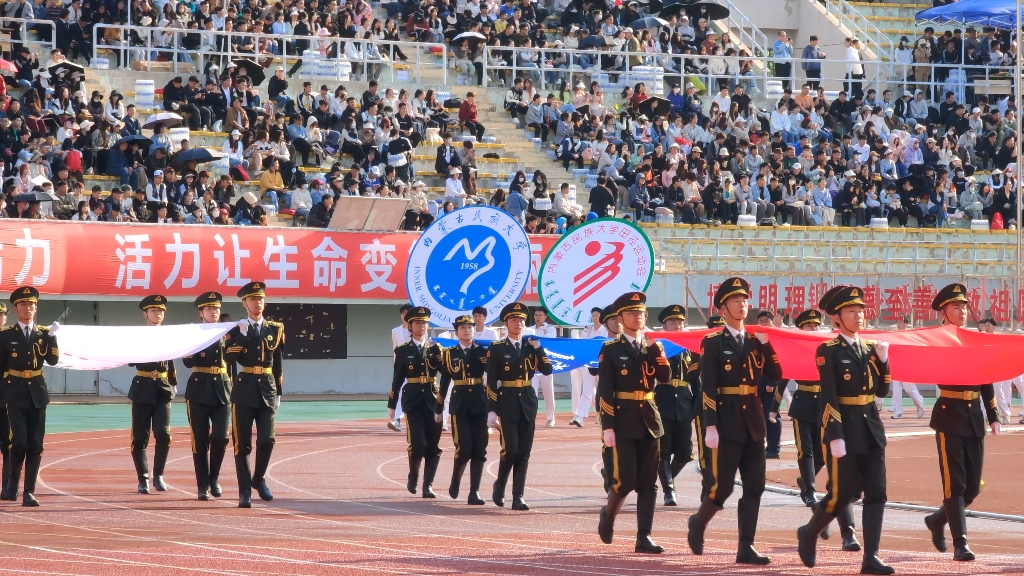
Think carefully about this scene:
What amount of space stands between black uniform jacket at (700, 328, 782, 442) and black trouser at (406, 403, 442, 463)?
13.8 ft

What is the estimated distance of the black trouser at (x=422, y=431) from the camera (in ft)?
45.8

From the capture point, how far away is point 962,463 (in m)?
10.4

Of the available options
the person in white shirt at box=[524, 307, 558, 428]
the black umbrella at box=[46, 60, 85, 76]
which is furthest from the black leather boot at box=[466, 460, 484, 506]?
the black umbrella at box=[46, 60, 85, 76]

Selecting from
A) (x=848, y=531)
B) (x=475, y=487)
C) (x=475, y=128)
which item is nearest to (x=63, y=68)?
(x=475, y=128)

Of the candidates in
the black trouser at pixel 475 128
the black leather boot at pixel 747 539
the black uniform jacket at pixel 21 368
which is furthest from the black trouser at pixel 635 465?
the black trouser at pixel 475 128

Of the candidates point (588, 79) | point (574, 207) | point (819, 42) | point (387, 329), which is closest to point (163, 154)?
point (387, 329)

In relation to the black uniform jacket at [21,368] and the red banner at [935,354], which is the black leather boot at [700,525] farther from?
the black uniform jacket at [21,368]

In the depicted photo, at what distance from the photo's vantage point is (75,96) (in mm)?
27328

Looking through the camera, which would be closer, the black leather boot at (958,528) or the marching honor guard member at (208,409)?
the black leather boot at (958,528)

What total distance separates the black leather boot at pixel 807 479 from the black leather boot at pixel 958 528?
2707 millimetres

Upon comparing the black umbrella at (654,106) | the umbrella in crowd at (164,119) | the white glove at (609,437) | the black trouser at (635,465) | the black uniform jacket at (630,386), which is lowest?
the black trouser at (635,465)

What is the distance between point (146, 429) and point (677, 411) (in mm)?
4730

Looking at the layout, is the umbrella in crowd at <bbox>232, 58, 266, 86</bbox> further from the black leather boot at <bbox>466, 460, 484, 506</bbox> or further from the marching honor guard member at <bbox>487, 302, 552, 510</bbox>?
the black leather boot at <bbox>466, 460, 484, 506</bbox>

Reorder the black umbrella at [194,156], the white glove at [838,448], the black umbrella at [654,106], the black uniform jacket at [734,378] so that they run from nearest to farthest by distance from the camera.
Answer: the white glove at [838,448] < the black uniform jacket at [734,378] < the black umbrella at [194,156] < the black umbrella at [654,106]
